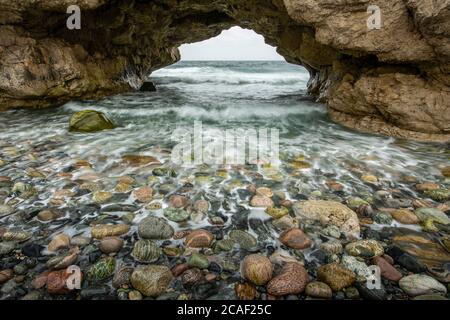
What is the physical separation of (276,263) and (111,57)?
9585 mm


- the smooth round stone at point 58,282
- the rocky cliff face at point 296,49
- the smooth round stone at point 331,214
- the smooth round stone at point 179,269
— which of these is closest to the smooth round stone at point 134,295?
the smooth round stone at point 179,269

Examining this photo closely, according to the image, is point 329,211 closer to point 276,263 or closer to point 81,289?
point 276,263

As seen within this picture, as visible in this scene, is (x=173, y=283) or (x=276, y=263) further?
(x=276, y=263)

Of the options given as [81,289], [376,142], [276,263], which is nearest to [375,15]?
[376,142]

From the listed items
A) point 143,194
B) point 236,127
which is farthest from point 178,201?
point 236,127

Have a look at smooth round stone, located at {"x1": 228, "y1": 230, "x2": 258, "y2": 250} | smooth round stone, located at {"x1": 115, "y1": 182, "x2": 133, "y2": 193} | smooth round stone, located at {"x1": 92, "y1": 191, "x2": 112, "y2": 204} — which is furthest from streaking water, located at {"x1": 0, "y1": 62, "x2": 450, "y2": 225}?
smooth round stone, located at {"x1": 228, "y1": 230, "x2": 258, "y2": 250}

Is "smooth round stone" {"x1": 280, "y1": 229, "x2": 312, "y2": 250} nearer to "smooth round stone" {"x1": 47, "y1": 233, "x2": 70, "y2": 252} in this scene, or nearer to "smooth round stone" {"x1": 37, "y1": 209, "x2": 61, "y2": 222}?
"smooth round stone" {"x1": 47, "y1": 233, "x2": 70, "y2": 252}

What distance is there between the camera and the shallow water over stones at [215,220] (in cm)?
218

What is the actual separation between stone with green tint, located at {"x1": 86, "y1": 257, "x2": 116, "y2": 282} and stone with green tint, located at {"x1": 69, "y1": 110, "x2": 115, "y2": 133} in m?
4.12

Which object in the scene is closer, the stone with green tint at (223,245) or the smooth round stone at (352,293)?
the smooth round stone at (352,293)

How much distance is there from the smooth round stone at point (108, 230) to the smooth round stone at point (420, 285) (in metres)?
2.31

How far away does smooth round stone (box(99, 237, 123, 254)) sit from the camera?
2465mm

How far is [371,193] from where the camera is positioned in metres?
3.47

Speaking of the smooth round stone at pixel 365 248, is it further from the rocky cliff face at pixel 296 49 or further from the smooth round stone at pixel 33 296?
the rocky cliff face at pixel 296 49
